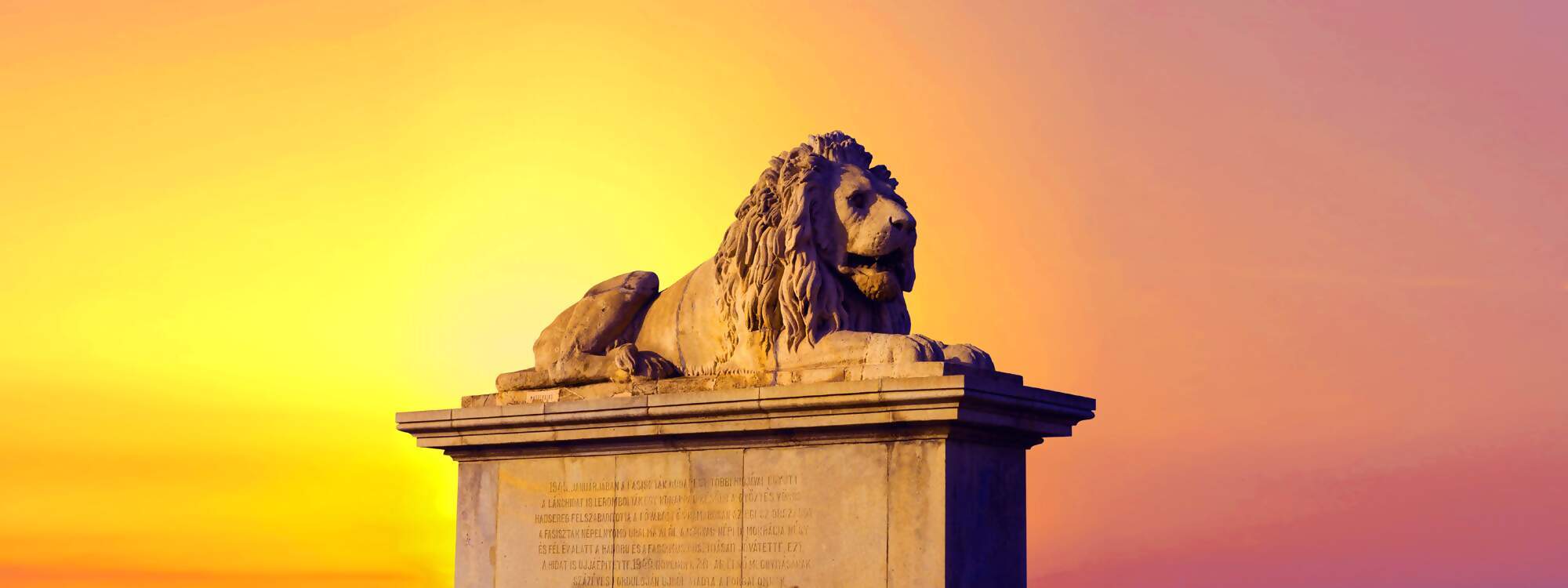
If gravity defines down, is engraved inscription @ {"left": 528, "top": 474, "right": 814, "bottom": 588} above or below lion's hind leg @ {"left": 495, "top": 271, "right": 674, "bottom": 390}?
below

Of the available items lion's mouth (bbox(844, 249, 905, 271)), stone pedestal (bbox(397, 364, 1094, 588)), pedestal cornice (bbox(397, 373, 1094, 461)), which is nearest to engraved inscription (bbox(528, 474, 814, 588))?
stone pedestal (bbox(397, 364, 1094, 588))

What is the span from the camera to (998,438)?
12086 millimetres

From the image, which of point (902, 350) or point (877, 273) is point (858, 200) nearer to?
point (877, 273)

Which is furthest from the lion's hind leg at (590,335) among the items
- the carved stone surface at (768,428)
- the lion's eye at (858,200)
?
the lion's eye at (858,200)

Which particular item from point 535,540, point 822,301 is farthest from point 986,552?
point 535,540

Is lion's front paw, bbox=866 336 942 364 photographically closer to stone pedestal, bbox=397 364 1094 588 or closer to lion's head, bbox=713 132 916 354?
stone pedestal, bbox=397 364 1094 588

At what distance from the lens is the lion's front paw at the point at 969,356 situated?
1180 centimetres

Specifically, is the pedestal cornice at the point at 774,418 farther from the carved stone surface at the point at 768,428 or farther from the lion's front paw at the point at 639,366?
the lion's front paw at the point at 639,366

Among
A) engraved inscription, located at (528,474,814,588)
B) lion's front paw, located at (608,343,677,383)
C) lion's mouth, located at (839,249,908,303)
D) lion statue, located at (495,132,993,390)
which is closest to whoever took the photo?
engraved inscription, located at (528,474,814,588)

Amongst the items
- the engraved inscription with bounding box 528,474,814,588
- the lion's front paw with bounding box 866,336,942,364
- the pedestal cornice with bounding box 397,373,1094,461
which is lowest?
the engraved inscription with bounding box 528,474,814,588

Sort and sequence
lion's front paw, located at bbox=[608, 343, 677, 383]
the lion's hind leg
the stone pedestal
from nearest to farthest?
the stone pedestal < lion's front paw, located at bbox=[608, 343, 677, 383] < the lion's hind leg

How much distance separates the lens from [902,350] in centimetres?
1186

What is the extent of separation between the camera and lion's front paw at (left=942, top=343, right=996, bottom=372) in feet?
38.7

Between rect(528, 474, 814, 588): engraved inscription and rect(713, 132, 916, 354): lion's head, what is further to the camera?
rect(713, 132, 916, 354): lion's head
